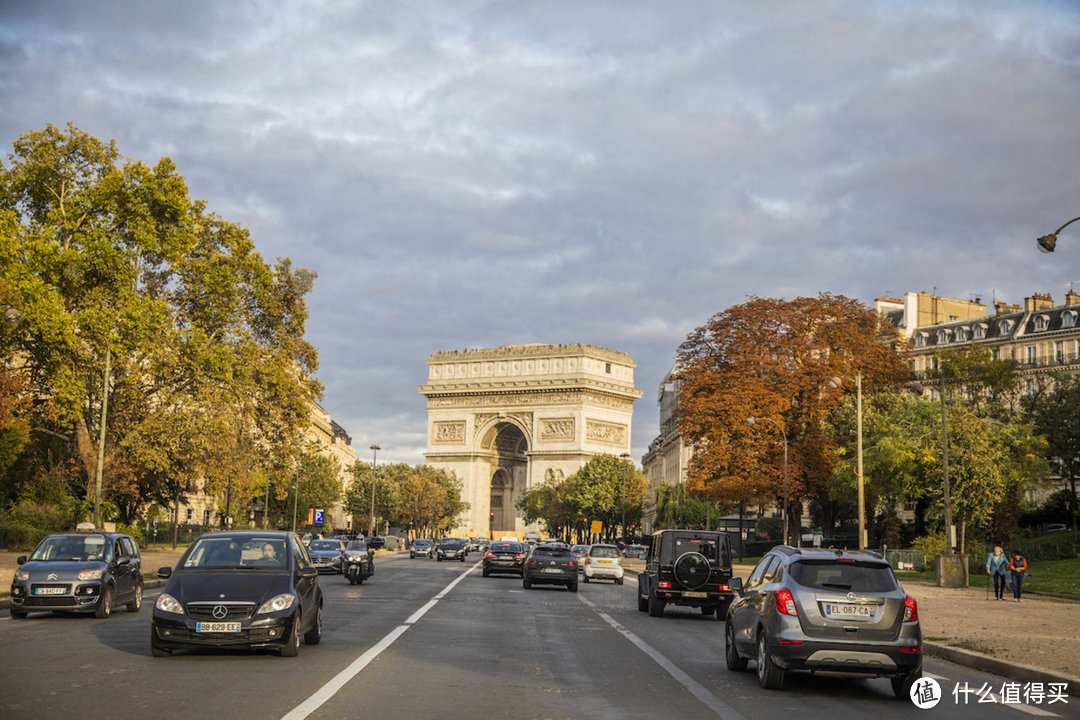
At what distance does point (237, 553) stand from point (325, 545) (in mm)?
33384

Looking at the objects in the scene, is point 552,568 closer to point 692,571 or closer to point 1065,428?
point 692,571

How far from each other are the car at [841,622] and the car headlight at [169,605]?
650 cm

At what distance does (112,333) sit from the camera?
4219cm

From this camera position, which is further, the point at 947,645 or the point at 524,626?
the point at 524,626

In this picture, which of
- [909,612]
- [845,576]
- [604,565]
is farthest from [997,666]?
[604,565]

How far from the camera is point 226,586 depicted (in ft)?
44.9

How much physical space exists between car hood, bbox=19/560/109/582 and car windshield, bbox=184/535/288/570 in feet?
21.3

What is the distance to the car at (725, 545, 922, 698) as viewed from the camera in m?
11.8

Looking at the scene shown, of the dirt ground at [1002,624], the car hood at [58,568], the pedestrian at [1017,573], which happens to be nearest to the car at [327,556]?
the dirt ground at [1002,624]

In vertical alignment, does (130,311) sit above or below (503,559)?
above

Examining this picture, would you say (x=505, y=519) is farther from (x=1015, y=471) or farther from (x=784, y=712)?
(x=784, y=712)

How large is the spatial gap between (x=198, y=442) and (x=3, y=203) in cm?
1153

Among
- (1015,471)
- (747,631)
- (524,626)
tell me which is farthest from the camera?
(1015,471)

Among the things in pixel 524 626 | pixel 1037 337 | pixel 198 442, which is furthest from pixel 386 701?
pixel 1037 337
